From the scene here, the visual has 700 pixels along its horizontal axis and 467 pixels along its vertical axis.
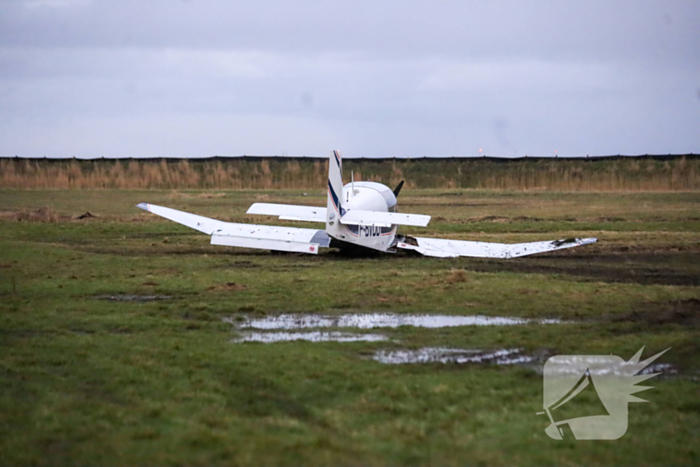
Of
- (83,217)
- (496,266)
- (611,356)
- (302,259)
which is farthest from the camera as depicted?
(83,217)

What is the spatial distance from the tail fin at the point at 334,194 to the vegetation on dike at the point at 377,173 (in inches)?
1197

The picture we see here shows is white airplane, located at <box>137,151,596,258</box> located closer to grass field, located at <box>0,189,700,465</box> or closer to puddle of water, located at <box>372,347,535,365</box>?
grass field, located at <box>0,189,700,465</box>

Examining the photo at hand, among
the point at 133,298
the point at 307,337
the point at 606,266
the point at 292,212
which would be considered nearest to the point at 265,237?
the point at 292,212

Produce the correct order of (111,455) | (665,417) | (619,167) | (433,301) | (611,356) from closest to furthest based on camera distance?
1. (111,455)
2. (665,417)
3. (611,356)
4. (433,301)
5. (619,167)

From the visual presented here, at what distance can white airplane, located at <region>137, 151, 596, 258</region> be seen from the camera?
17219 millimetres

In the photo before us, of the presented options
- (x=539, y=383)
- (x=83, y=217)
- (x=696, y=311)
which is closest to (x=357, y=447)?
(x=539, y=383)

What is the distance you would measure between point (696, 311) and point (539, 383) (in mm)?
5103

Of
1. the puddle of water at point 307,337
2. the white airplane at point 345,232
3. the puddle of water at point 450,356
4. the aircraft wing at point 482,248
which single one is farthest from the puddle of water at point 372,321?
the aircraft wing at point 482,248

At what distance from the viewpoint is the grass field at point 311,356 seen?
17.7 ft

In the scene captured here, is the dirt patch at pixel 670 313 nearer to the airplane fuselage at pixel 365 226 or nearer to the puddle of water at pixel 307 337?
the puddle of water at pixel 307 337

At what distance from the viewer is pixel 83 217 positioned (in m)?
26.2

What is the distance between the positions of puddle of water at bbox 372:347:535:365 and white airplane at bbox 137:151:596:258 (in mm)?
7692

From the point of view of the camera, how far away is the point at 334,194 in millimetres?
17109

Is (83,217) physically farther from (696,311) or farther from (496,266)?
(696,311)
